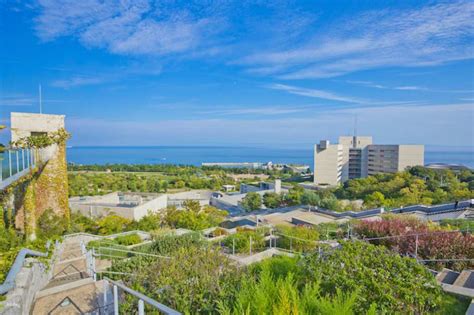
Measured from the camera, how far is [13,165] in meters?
8.54

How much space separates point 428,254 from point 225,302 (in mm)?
4830

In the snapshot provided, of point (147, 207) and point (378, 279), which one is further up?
point (378, 279)

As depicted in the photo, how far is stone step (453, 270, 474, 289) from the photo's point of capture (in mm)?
4320

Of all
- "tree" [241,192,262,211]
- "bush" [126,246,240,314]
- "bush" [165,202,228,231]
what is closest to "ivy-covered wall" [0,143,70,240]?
"bush" [165,202,228,231]

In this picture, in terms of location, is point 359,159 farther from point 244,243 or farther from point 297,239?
point 244,243

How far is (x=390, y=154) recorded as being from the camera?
5850 centimetres

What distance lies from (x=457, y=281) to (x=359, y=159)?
64340 millimetres

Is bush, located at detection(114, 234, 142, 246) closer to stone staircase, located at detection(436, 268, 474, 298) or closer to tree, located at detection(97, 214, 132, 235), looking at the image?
tree, located at detection(97, 214, 132, 235)

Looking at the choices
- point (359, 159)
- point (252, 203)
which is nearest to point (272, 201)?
point (252, 203)

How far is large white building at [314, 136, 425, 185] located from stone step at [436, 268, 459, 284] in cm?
5452

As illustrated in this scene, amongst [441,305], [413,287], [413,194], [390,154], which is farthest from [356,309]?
[390,154]

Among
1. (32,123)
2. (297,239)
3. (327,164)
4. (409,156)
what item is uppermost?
(32,123)

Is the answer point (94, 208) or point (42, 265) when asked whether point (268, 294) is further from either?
point (94, 208)

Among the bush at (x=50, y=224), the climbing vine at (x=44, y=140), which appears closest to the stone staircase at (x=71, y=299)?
the climbing vine at (x=44, y=140)
